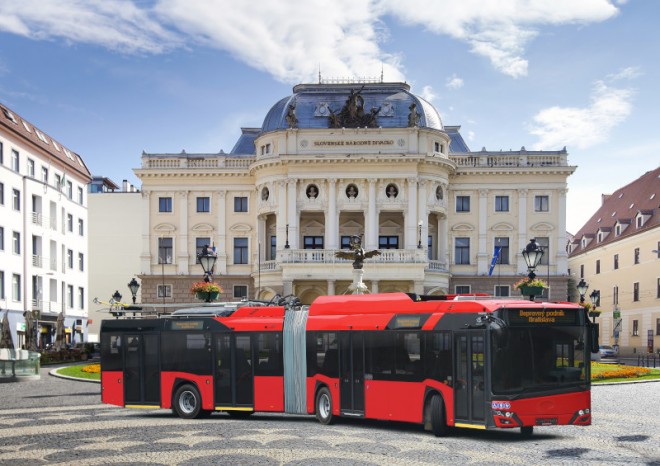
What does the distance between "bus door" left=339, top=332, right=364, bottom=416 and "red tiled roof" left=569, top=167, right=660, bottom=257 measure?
167ft

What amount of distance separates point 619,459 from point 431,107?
52.8 m

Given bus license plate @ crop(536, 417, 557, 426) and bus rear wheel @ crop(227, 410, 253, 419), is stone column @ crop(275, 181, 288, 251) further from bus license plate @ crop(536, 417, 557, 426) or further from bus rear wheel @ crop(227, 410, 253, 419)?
bus license plate @ crop(536, 417, 557, 426)

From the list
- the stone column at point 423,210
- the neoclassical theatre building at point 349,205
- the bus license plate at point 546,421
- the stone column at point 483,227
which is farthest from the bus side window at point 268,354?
the stone column at point 483,227

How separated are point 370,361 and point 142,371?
263 inches

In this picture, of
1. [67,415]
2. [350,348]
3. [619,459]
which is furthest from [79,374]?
[619,459]

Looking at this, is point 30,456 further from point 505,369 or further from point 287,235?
point 287,235

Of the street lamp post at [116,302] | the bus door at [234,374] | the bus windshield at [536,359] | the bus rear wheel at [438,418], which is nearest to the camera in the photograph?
the bus windshield at [536,359]

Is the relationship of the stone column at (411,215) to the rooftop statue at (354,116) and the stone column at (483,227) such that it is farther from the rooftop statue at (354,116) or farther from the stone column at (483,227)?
the stone column at (483,227)

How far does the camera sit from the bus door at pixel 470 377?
1658 centimetres

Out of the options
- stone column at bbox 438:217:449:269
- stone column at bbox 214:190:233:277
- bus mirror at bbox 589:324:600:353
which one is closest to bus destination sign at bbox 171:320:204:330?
bus mirror at bbox 589:324:600:353

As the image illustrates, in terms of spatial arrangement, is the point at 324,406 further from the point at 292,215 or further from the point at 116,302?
the point at 292,215

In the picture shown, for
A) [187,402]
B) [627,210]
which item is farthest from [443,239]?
[187,402]

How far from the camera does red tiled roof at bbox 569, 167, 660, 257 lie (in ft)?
227

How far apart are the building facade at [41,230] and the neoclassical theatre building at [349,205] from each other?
6.56 m
